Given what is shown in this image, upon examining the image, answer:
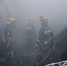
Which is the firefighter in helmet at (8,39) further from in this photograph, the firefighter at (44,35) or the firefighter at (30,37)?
the firefighter at (44,35)

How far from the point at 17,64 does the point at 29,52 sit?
0.91 m

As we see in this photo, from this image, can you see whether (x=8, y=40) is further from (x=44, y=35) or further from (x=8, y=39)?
(x=44, y=35)

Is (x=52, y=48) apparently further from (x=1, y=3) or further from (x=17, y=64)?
(x=1, y=3)

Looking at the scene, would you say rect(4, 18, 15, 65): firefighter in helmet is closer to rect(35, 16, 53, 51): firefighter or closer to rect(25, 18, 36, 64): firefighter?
rect(25, 18, 36, 64): firefighter

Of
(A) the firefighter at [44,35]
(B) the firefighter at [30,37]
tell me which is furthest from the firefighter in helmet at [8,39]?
(A) the firefighter at [44,35]

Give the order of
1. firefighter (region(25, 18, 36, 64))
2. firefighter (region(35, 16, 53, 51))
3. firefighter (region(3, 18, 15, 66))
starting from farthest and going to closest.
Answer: firefighter (region(25, 18, 36, 64))
firefighter (region(3, 18, 15, 66))
firefighter (region(35, 16, 53, 51))

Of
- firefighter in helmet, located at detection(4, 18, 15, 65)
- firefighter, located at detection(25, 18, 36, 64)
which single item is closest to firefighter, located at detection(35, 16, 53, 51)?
firefighter, located at detection(25, 18, 36, 64)

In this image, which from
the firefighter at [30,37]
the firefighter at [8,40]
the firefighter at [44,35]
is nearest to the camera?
the firefighter at [44,35]

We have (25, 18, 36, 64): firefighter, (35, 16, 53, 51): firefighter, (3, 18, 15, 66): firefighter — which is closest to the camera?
(35, 16, 53, 51): firefighter

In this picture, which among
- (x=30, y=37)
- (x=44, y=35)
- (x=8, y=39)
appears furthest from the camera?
(x=30, y=37)

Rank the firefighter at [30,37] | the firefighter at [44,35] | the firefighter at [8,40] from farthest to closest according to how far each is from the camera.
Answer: the firefighter at [30,37] → the firefighter at [8,40] → the firefighter at [44,35]

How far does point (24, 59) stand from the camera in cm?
340

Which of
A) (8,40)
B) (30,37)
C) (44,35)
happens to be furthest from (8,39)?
(44,35)

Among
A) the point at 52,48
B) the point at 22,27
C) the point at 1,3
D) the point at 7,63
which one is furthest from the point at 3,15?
the point at 52,48
